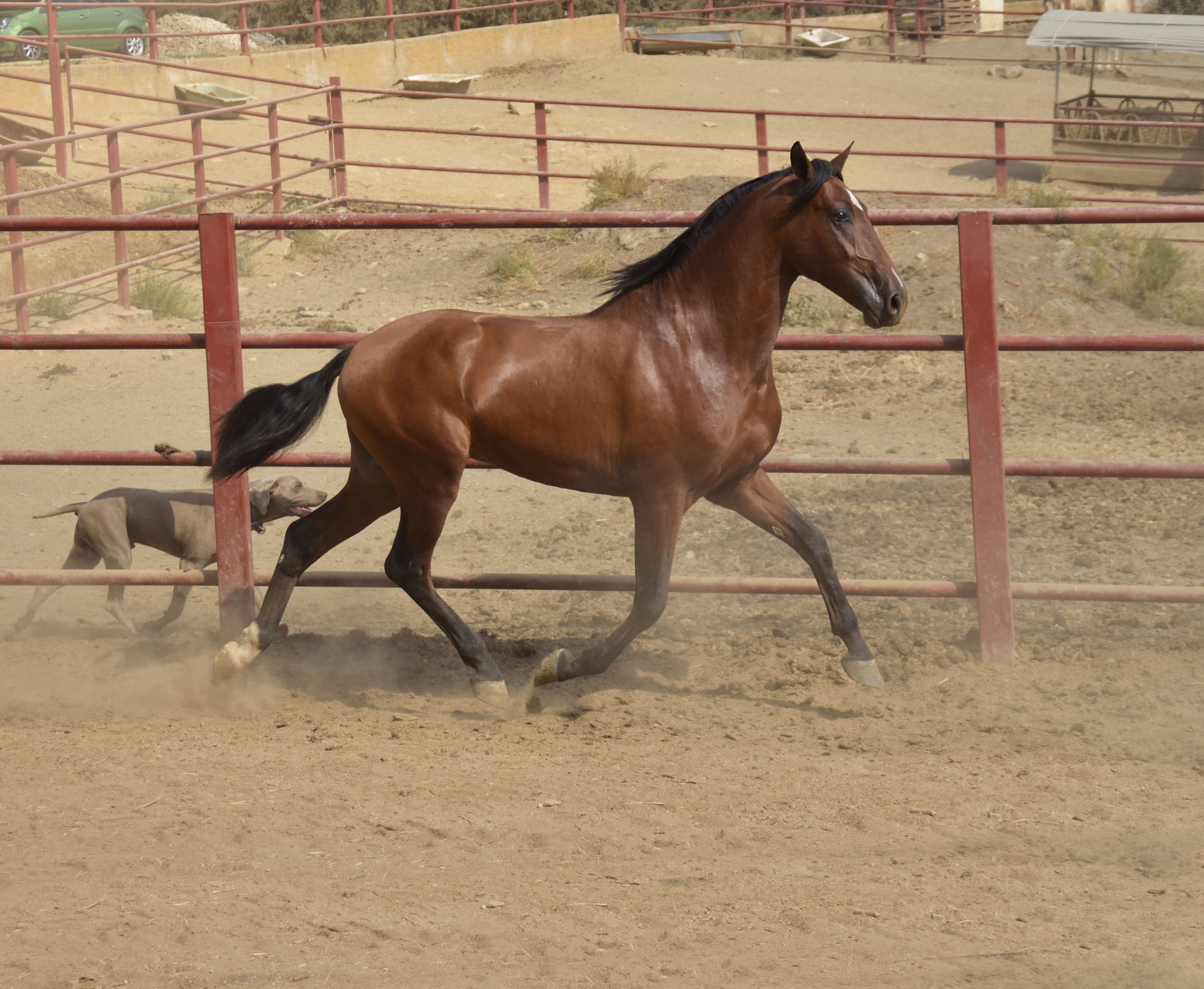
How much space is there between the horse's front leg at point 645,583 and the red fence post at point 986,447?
122 centimetres

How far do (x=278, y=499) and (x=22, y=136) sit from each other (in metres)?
12.5

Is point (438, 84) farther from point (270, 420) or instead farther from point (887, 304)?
point (887, 304)

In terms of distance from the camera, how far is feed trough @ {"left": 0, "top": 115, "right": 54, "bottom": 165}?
15.4 m

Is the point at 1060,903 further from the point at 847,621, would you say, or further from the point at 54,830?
the point at 54,830

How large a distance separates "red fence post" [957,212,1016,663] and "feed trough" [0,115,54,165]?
13.5 metres

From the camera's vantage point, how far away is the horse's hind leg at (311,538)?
4.60 m

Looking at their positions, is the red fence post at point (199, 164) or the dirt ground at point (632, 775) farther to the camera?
the red fence post at point (199, 164)

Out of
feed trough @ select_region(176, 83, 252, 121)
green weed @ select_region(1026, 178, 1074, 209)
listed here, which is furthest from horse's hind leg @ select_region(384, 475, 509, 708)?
feed trough @ select_region(176, 83, 252, 121)

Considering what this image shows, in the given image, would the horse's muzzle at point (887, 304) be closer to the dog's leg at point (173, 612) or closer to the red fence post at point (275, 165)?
the dog's leg at point (173, 612)

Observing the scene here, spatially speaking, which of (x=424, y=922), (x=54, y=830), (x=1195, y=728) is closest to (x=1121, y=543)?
(x=1195, y=728)

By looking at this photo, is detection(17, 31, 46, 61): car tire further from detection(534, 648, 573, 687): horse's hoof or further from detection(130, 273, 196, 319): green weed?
detection(534, 648, 573, 687): horse's hoof

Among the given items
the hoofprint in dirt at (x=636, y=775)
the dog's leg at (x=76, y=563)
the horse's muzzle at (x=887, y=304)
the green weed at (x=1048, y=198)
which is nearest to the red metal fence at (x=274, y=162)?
the green weed at (x=1048, y=198)

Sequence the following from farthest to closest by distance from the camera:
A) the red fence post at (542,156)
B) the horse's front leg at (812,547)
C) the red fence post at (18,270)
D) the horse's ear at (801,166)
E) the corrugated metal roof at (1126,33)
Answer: the corrugated metal roof at (1126,33) → the red fence post at (542,156) → the red fence post at (18,270) → the horse's front leg at (812,547) → the horse's ear at (801,166)

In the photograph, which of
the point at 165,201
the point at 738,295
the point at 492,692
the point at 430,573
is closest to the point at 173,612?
the point at 430,573
